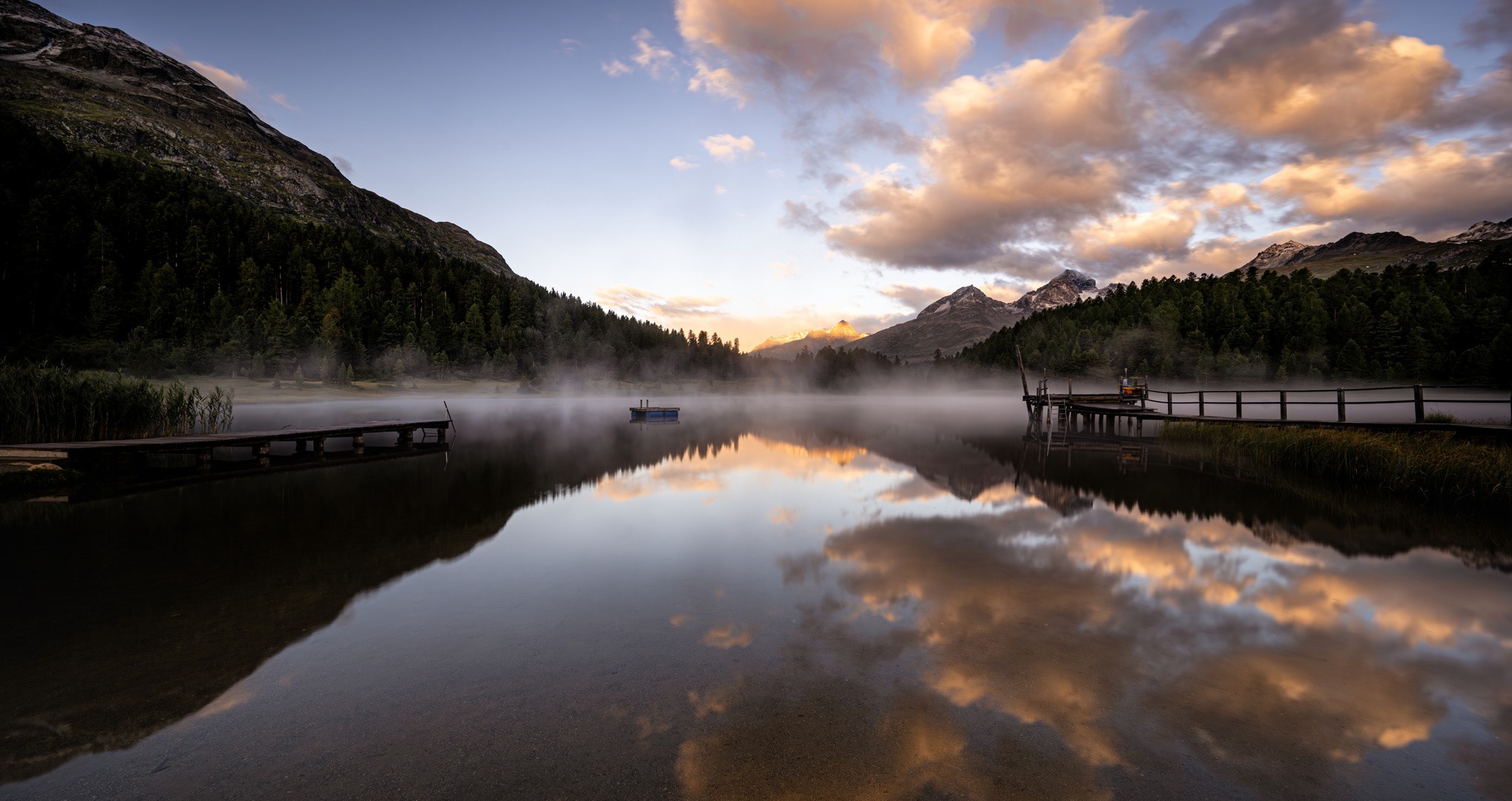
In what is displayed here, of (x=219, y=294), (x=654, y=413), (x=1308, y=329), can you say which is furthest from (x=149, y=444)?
(x=1308, y=329)

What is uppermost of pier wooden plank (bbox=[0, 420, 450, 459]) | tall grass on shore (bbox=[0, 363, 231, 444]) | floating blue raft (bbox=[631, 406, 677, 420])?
tall grass on shore (bbox=[0, 363, 231, 444])

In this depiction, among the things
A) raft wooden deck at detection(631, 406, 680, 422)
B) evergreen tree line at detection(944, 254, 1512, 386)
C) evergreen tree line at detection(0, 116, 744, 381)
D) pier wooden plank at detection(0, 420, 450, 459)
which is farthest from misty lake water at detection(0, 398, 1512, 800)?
evergreen tree line at detection(0, 116, 744, 381)

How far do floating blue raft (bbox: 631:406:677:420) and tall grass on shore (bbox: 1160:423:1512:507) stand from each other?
127 ft

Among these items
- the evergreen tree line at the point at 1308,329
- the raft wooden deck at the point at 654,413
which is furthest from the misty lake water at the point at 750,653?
the evergreen tree line at the point at 1308,329

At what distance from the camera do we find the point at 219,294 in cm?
9150

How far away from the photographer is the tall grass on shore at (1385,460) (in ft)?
52.9

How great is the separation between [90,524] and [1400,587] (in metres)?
25.9

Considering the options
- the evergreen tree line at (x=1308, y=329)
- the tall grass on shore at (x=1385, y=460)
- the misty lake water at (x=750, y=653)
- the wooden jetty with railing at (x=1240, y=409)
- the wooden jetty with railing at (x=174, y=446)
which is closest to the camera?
the misty lake water at (x=750, y=653)

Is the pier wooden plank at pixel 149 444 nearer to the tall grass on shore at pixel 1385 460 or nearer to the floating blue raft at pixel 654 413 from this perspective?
the floating blue raft at pixel 654 413

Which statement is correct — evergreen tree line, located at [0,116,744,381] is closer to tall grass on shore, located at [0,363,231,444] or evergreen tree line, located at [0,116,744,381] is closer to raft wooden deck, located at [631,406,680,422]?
raft wooden deck, located at [631,406,680,422]

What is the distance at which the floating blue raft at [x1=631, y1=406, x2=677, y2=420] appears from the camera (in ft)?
168

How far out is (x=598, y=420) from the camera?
57.1 metres

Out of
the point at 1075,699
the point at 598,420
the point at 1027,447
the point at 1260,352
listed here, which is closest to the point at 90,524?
the point at 1075,699

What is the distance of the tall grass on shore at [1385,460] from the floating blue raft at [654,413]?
127ft
